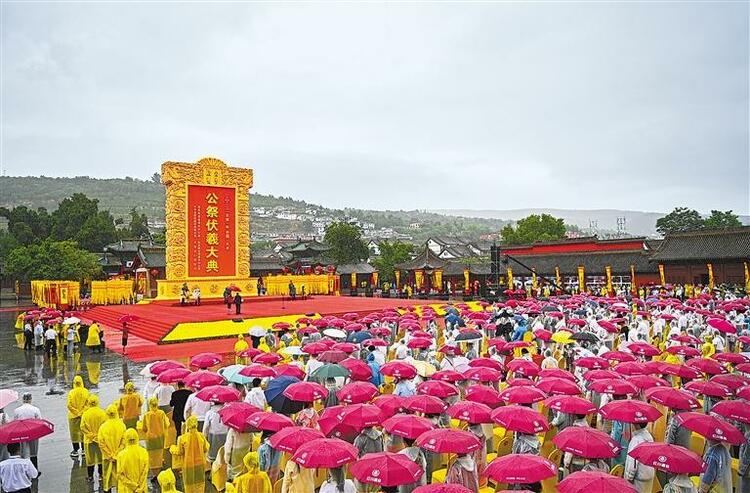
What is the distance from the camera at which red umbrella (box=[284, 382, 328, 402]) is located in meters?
6.92

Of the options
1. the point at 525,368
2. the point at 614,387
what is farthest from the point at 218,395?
the point at 614,387

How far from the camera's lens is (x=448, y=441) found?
4945 millimetres

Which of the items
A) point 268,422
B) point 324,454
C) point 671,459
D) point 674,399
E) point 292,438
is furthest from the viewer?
point 674,399

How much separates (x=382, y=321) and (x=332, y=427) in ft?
33.8

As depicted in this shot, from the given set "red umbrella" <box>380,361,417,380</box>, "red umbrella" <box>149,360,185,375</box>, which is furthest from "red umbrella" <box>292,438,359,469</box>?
"red umbrella" <box>149,360,185,375</box>

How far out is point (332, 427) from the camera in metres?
6.02

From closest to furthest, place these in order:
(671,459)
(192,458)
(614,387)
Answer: (671,459) < (192,458) < (614,387)

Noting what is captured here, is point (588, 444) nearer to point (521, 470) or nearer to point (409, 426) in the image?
point (521, 470)

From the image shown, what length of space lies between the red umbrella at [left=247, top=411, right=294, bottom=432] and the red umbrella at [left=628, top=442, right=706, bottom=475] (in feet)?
11.5

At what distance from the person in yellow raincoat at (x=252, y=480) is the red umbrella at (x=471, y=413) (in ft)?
7.17

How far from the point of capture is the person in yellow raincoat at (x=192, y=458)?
6.36m

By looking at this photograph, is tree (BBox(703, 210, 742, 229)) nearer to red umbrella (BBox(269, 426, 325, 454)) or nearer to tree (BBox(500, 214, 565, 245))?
tree (BBox(500, 214, 565, 245))

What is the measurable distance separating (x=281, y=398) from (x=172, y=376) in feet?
6.48

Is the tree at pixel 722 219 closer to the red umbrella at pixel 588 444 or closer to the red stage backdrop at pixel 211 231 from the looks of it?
the red stage backdrop at pixel 211 231
